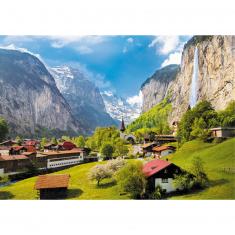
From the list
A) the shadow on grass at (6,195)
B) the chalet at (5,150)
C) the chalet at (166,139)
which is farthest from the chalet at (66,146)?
the chalet at (166,139)

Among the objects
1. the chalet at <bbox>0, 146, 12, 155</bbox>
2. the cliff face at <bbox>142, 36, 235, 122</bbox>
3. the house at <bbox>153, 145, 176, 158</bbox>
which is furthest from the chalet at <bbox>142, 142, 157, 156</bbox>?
the chalet at <bbox>0, 146, 12, 155</bbox>

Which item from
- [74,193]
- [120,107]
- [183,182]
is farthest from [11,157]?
[183,182]

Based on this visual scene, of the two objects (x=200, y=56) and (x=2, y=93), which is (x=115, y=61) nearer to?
(x=200, y=56)

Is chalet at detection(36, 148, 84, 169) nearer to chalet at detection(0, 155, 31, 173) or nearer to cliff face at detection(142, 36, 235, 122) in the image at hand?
chalet at detection(0, 155, 31, 173)

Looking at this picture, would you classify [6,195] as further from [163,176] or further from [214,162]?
[214,162]

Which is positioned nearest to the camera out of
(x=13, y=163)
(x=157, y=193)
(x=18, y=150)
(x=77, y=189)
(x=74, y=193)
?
(x=157, y=193)

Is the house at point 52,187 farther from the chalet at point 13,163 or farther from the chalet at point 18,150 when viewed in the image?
the chalet at point 18,150

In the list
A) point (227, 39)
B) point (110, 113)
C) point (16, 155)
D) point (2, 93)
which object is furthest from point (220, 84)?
point (2, 93)
